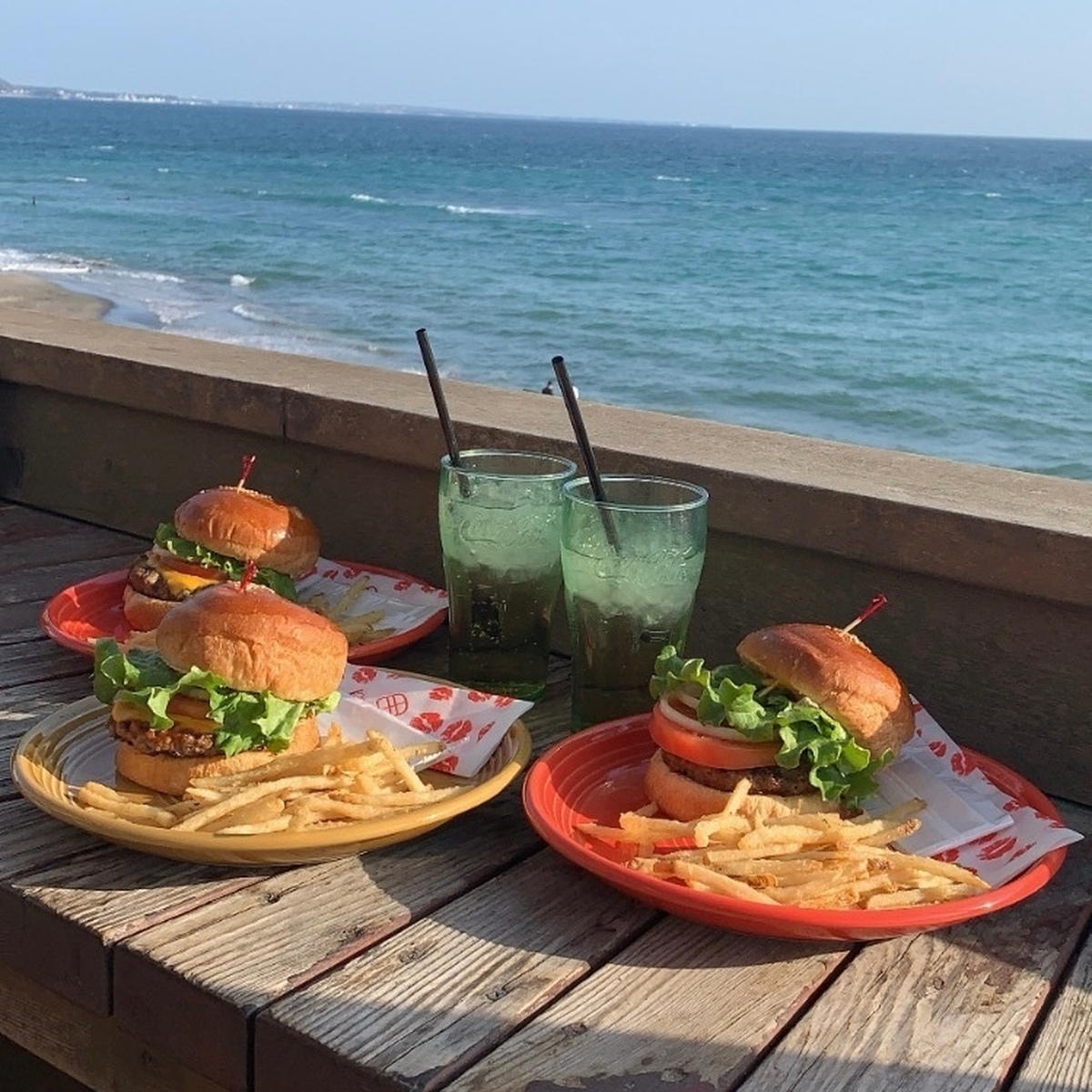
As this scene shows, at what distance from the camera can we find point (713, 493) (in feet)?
9.84

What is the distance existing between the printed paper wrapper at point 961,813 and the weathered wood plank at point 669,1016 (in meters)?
0.33

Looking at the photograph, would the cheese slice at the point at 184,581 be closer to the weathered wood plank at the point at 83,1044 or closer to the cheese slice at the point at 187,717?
the cheese slice at the point at 187,717

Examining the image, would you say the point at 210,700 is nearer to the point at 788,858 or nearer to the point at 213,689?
the point at 213,689

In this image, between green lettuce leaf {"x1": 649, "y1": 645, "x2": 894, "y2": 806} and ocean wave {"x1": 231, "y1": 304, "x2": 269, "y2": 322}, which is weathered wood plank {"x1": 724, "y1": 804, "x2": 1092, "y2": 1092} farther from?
ocean wave {"x1": 231, "y1": 304, "x2": 269, "y2": 322}

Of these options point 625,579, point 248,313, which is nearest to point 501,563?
point 625,579

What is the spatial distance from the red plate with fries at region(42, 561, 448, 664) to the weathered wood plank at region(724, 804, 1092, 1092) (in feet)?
4.54

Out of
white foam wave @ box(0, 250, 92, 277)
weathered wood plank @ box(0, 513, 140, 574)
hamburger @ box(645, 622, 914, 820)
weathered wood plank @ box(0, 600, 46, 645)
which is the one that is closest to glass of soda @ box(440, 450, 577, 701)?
hamburger @ box(645, 622, 914, 820)

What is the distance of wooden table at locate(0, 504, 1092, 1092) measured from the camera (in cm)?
170

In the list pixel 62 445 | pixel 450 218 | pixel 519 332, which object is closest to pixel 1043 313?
pixel 519 332

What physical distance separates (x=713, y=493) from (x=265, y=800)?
4.18ft

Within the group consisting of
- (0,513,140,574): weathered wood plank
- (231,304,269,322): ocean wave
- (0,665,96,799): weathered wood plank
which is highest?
(0,665,96,799): weathered wood plank

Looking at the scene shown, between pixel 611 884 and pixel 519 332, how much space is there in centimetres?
2249

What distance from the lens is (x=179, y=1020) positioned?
1.82 metres

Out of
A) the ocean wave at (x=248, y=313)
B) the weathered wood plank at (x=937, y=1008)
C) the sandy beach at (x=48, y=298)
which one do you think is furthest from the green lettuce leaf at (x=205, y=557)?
the ocean wave at (x=248, y=313)
